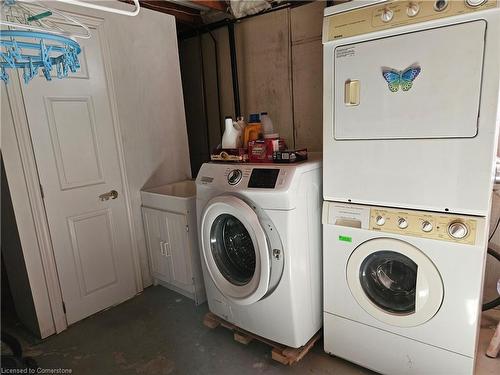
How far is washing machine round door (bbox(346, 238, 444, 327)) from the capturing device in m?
1.45

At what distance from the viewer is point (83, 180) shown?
2283mm

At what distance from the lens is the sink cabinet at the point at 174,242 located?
2.34 m

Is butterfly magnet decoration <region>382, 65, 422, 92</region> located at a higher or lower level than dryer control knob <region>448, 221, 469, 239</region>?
higher

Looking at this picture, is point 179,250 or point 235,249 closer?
point 235,249

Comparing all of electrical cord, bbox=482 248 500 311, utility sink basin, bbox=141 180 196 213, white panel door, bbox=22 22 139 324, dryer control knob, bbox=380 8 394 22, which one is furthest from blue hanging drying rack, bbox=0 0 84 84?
electrical cord, bbox=482 248 500 311

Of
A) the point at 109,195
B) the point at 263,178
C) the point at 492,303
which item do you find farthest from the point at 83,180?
the point at 492,303

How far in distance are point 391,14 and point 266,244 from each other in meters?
1.21

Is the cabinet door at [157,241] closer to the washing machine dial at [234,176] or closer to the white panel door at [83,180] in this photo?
the white panel door at [83,180]

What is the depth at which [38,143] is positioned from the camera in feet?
6.69

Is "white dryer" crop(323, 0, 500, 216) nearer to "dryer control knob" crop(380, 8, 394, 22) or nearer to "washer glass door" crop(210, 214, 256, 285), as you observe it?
"dryer control knob" crop(380, 8, 394, 22)

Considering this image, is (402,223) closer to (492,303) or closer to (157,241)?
(492,303)

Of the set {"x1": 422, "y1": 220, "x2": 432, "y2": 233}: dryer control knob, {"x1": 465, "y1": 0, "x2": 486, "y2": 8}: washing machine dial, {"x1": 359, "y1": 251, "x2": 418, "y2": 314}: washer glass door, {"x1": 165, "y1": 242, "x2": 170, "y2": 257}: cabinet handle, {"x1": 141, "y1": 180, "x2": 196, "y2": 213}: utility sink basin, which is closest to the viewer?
{"x1": 465, "y1": 0, "x2": 486, "y2": 8}: washing machine dial

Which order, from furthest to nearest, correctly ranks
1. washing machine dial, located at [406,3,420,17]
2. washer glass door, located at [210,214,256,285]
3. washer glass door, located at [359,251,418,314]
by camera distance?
1. washer glass door, located at [210,214,256,285]
2. washer glass door, located at [359,251,418,314]
3. washing machine dial, located at [406,3,420,17]

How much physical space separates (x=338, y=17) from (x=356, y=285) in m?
1.33
